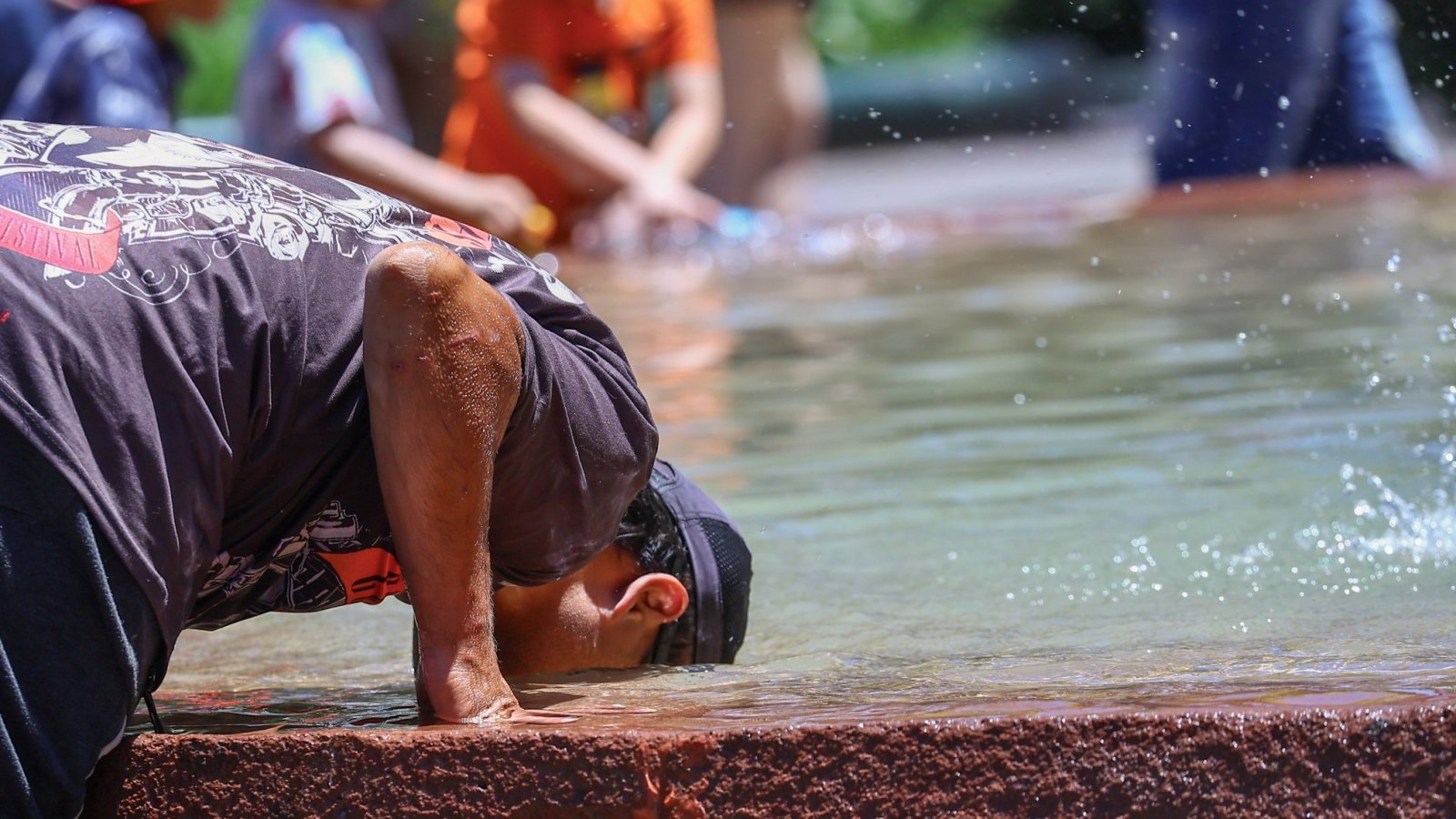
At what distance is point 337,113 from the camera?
22.7 ft

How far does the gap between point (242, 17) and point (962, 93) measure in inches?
277

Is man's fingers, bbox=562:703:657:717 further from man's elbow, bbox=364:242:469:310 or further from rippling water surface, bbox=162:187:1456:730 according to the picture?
man's elbow, bbox=364:242:469:310

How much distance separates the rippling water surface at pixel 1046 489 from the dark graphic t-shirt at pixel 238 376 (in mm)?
206

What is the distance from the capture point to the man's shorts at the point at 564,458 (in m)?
2.29

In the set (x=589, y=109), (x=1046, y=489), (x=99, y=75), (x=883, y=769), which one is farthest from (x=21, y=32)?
(x=883, y=769)

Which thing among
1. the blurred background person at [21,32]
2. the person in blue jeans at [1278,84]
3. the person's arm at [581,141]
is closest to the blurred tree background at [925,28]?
the person in blue jeans at [1278,84]

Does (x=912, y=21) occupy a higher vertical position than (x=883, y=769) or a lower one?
lower

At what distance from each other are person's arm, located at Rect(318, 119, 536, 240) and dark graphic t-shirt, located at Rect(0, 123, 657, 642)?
462cm

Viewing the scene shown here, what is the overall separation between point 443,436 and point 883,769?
59 centimetres

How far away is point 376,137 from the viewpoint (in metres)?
7.13

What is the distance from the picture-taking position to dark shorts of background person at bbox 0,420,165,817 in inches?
77.7

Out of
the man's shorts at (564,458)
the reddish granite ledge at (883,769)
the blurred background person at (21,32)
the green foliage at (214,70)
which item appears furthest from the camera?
the green foliage at (214,70)

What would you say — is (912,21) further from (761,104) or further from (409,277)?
(409,277)

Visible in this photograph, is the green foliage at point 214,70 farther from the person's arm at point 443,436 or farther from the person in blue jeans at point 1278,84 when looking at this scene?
the person's arm at point 443,436
